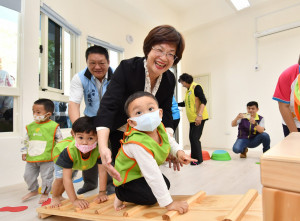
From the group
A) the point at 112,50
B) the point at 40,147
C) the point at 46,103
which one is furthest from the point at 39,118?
the point at 112,50

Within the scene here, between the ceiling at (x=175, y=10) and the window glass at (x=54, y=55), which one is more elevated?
the ceiling at (x=175, y=10)

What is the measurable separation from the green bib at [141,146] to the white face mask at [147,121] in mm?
34

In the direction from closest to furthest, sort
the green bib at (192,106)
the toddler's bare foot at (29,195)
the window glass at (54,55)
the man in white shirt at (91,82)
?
the man in white shirt at (91,82), the toddler's bare foot at (29,195), the window glass at (54,55), the green bib at (192,106)

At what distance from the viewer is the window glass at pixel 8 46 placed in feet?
8.07

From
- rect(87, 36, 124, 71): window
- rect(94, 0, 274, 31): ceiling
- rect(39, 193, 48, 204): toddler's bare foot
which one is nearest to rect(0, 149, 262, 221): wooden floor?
rect(39, 193, 48, 204): toddler's bare foot

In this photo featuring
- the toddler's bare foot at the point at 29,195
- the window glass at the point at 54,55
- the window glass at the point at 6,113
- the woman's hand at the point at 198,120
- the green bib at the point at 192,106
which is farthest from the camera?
the green bib at the point at 192,106

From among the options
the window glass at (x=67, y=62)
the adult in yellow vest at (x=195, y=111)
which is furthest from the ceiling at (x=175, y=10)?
the adult in yellow vest at (x=195, y=111)

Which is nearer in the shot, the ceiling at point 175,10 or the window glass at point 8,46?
the window glass at point 8,46

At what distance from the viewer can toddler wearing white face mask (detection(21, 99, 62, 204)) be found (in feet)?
6.33

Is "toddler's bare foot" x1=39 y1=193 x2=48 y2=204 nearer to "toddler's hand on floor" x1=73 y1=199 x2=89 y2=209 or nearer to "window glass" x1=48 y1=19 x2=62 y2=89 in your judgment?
"toddler's hand on floor" x1=73 y1=199 x2=89 y2=209

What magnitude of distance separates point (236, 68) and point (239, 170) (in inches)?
115

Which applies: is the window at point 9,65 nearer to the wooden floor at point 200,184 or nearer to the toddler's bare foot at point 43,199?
the wooden floor at point 200,184

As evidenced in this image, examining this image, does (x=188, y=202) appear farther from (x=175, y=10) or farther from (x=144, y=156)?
(x=175, y=10)

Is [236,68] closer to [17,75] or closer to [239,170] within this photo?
[239,170]
